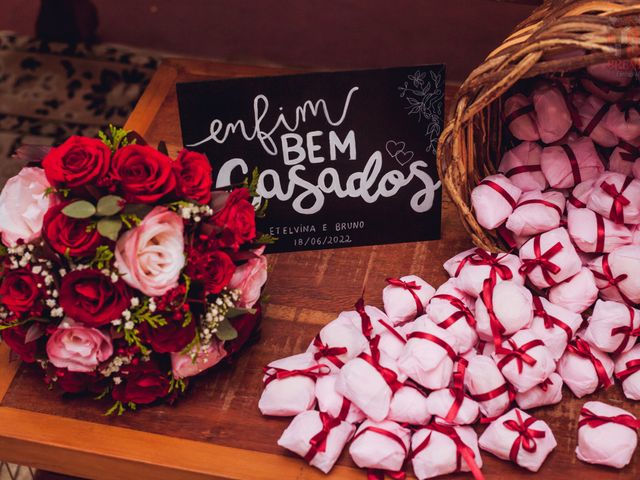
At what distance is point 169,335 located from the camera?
1.15 m

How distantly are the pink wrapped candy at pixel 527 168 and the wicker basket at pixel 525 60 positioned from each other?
2.5 inches

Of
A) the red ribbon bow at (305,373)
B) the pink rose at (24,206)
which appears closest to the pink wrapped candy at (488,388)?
the red ribbon bow at (305,373)

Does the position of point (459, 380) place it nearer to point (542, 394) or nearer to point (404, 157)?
point (542, 394)

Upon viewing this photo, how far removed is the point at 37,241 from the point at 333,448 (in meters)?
0.51

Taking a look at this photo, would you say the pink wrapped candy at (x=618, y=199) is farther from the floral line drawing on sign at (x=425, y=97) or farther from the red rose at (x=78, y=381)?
the red rose at (x=78, y=381)

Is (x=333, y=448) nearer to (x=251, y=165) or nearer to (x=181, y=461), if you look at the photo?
(x=181, y=461)

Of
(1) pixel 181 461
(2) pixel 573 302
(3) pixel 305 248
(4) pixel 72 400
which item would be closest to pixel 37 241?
(4) pixel 72 400

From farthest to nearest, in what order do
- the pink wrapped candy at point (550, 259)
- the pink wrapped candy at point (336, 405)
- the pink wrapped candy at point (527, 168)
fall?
the pink wrapped candy at point (527, 168)
the pink wrapped candy at point (550, 259)
the pink wrapped candy at point (336, 405)

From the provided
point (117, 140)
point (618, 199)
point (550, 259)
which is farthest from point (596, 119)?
point (117, 140)

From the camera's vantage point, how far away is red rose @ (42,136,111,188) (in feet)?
3.63

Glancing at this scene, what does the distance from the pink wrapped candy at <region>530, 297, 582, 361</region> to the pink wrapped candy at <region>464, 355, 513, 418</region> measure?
0.09 metres

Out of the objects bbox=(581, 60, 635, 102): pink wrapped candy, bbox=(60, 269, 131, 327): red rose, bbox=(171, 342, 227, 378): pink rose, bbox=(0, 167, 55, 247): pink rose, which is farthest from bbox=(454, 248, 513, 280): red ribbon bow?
bbox=(0, 167, 55, 247): pink rose

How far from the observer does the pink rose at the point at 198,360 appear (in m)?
1.20

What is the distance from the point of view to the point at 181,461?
1.17 metres
